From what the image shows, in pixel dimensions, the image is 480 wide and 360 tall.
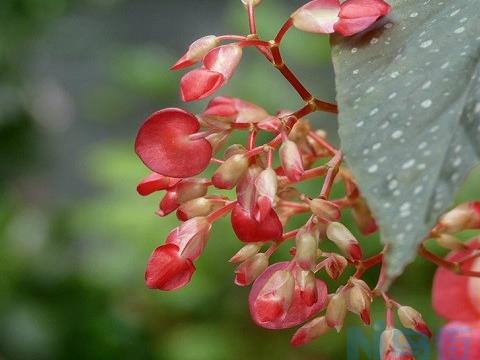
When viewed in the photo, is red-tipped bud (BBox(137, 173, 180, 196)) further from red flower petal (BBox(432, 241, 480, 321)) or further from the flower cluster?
red flower petal (BBox(432, 241, 480, 321))

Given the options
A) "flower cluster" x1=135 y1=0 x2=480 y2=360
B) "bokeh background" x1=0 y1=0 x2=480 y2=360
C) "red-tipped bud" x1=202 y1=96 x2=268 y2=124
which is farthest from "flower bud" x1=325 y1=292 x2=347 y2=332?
"bokeh background" x1=0 y1=0 x2=480 y2=360

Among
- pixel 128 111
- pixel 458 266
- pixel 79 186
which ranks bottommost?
pixel 79 186

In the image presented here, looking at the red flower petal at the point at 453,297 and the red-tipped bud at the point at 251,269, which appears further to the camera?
the red flower petal at the point at 453,297

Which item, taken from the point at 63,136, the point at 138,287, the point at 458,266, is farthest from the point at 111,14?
the point at 458,266

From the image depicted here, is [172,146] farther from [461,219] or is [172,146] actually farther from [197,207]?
[461,219]

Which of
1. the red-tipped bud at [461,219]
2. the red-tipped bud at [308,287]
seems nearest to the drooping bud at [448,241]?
the red-tipped bud at [461,219]

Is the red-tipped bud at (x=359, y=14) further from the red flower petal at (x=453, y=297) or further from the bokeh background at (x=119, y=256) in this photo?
the bokeh background at (x=119, y=256)

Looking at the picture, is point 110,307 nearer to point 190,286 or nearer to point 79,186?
point 190,286

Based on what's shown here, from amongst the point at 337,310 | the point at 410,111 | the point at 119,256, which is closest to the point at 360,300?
the point at 337,310
